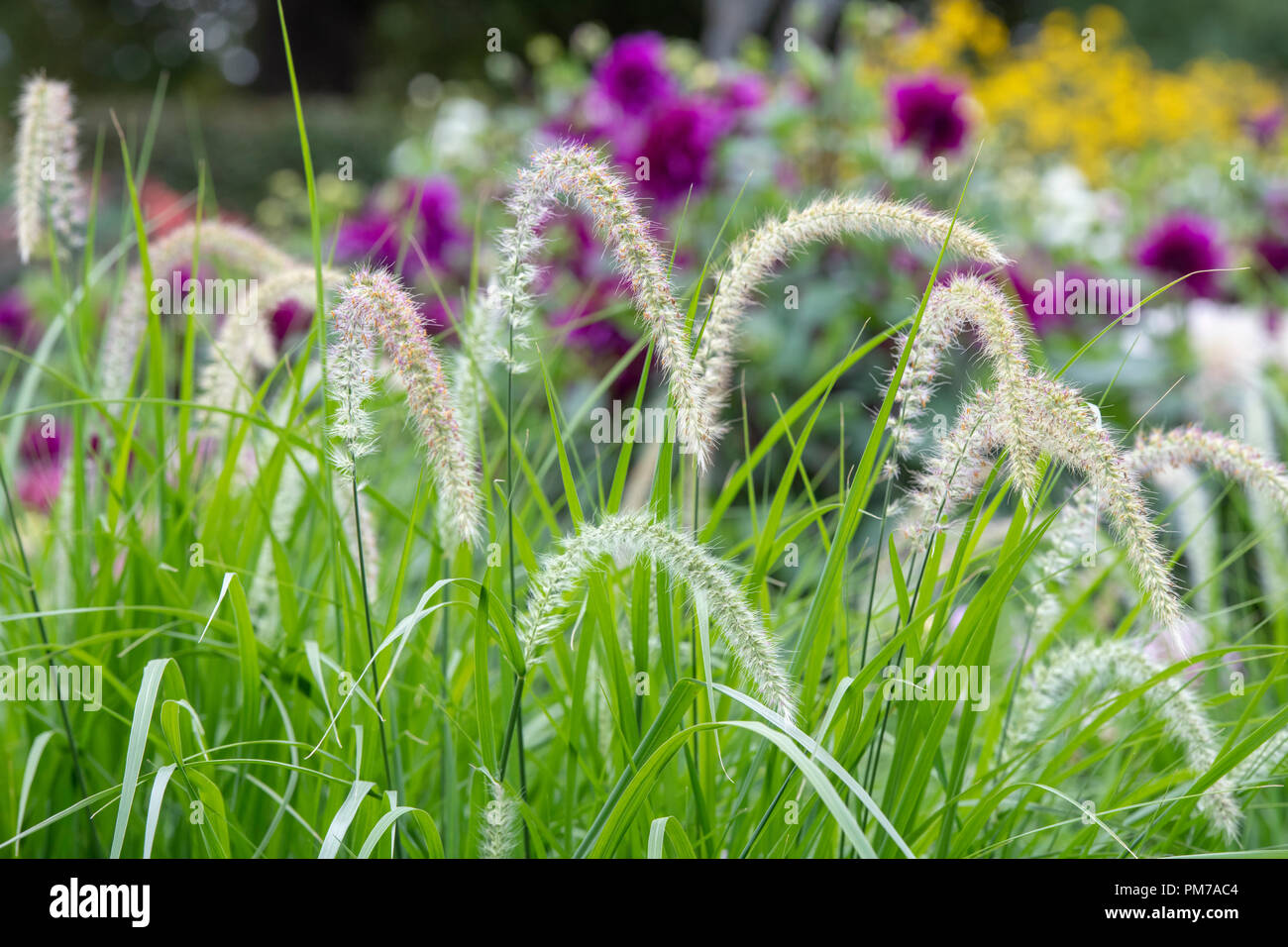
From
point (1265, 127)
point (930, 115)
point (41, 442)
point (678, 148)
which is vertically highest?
point (1265, 127)

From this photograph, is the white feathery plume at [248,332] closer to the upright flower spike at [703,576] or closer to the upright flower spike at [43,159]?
the upright flower spike at [43,159]

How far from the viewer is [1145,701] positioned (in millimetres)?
1931

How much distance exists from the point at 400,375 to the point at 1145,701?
1.49 metres

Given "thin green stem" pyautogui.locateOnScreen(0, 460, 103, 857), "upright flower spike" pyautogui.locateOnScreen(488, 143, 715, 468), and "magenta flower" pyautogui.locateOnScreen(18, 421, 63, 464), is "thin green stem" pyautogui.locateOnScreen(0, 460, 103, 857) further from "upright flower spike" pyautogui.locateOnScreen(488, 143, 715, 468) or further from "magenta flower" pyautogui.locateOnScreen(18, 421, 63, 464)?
"magenta flower" pyautogui.locateOnScreen(18, 421, 63, 464)

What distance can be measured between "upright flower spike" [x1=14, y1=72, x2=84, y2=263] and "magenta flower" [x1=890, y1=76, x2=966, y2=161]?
124 inches

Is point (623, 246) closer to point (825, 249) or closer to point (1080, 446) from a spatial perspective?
point (1080, 446)

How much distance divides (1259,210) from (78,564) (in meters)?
6.48

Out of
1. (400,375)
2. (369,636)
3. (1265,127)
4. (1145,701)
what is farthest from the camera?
(1265,127)

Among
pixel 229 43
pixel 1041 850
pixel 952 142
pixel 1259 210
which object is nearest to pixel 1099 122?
pixel 1259 210

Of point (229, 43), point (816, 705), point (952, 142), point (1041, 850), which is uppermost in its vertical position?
point (229, 43)

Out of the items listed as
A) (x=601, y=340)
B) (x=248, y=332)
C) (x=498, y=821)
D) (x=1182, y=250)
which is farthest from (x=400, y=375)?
(x=1182, y=250)

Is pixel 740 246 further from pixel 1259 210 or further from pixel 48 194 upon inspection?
pixel 1259 210

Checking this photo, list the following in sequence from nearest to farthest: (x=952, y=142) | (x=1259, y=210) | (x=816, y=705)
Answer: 1. (x=816, y=705)
2. (x=952, y=142)
3. (x=1259, y=210)
